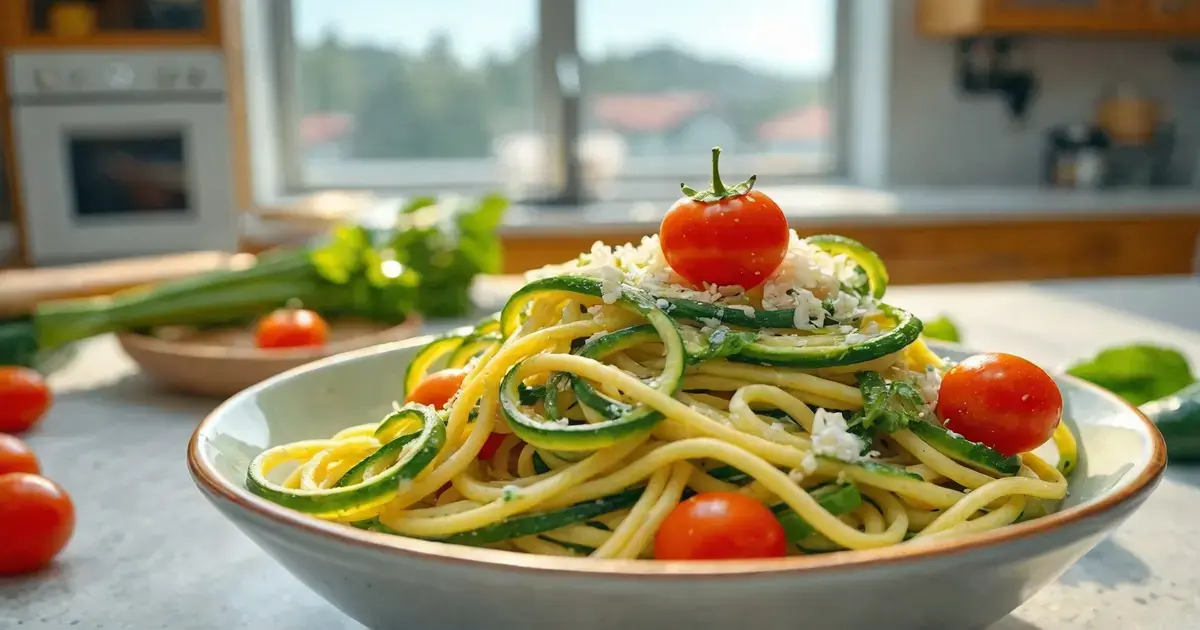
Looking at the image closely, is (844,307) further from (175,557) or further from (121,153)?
(121,153)

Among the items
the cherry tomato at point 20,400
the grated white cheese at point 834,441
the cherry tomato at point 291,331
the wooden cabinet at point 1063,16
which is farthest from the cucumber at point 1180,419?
the wooden cabinet at point 1063,16

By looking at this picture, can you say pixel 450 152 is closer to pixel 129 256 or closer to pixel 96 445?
pixel 129 256

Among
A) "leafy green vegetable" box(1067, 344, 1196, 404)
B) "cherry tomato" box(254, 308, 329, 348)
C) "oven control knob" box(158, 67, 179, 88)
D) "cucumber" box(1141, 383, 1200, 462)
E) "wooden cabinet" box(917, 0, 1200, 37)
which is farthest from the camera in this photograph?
"wooden cabinet" box(917, 0, 1200, 37)

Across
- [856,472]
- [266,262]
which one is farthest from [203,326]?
[856,472]

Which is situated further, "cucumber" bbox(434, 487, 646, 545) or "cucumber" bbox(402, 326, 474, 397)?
"cucumber" bbox(402, 326, 474, 397)

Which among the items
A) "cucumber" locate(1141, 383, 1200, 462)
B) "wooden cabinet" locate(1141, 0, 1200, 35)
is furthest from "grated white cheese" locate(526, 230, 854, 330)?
"wooden cabinet" locate(1141, 0, 1200, 35)

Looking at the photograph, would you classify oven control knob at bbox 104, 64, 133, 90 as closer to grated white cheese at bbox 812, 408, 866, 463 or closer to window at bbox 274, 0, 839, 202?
window at bbox 274, 0, 839, 202
